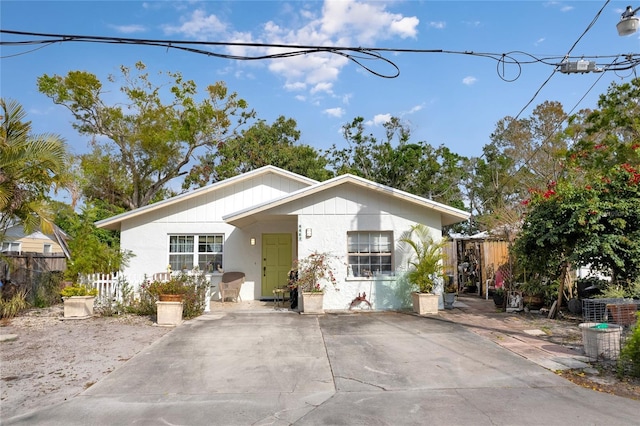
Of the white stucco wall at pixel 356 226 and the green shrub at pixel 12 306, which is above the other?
the white stucco wall at pixel 356 226

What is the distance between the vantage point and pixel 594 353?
23.1ft

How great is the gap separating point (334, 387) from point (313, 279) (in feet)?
20.3

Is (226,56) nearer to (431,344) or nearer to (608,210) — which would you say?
(431,344)

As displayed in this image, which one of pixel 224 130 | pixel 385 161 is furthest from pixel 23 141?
pixel 385 161

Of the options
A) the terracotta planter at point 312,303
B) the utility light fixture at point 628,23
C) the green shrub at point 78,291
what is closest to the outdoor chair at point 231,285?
the terracotta planter at point 312,303

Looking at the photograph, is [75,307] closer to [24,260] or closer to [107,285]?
[107,285]

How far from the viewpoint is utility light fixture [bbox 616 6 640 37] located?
799cm

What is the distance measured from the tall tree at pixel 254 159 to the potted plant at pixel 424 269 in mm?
18114

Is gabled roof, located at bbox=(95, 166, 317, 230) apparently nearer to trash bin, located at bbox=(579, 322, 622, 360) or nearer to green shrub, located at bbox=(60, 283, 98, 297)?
green shrub, located at bbox=(60, 283, 98, 297)

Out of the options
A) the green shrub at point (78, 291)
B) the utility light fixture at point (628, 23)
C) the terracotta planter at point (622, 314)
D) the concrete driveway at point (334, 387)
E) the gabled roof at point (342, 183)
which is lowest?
the concrete driveway at point (334, 387)

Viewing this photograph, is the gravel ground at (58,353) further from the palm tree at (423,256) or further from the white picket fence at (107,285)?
the palm tree at (423,256)

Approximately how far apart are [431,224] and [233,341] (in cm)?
663

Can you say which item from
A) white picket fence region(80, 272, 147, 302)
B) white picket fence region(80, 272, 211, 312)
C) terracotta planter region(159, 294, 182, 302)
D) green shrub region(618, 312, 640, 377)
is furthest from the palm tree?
white picket fence region(80, 272, 147, 302)

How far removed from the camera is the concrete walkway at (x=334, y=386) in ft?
15.8
